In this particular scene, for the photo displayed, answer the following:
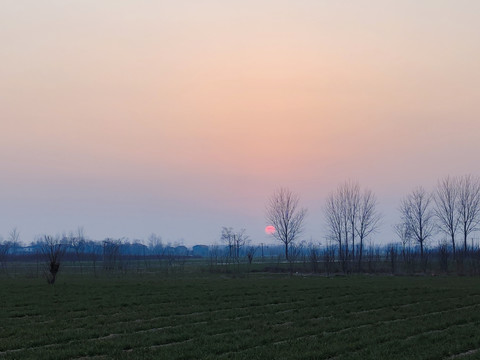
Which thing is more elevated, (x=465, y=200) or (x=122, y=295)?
(x=465, y=200)

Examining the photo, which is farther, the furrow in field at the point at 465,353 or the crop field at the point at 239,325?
the crop field at the point at 239,325

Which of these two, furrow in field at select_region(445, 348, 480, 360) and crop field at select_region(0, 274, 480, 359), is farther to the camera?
crop field at select_region(0, 274, 480, 359)

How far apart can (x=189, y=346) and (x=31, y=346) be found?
3262 millimetres

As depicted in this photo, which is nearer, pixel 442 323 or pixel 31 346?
pixel 31 346

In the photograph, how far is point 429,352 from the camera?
958 centimetres

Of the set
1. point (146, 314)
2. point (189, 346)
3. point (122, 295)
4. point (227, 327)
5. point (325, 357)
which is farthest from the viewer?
point (122, 295)

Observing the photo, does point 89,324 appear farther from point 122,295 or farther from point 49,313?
point 122,295

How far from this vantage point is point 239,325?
1298 cm

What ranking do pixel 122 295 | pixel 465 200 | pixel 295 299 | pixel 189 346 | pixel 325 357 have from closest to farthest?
1. pixel 325 357
2. pixel 189 346
3. pixel 295 299
4. pixel 122 295
5. pixel 465 200

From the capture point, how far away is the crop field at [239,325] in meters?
9.65

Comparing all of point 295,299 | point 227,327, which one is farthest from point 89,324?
point 295,299

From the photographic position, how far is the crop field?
31.7 feet

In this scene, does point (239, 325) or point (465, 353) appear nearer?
point (465, 353)

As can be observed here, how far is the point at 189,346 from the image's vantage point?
10094 millimetres
